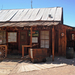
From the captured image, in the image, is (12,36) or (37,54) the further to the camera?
(12,36)

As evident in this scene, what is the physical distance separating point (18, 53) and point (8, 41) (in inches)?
55.9

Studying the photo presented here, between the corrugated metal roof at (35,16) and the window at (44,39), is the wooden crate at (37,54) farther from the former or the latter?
the corrugated metal roof at (35,16)

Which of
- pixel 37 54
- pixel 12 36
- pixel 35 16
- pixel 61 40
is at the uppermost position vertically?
pixel 35 16

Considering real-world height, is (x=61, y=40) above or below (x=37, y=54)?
above

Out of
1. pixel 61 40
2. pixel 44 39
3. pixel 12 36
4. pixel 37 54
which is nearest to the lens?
pixel 37 54

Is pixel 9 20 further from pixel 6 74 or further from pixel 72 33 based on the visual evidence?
pixel 72 33

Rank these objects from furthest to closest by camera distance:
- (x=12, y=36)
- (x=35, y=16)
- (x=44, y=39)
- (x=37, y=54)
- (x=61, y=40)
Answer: (x=35, y=16) → (x=12, y=36) → (x=44, y=39) → (x=61, y=40) → (x=37, y=54)

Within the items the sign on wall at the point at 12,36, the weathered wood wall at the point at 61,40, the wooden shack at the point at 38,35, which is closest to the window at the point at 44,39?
the wooden shack at the point at 38,35

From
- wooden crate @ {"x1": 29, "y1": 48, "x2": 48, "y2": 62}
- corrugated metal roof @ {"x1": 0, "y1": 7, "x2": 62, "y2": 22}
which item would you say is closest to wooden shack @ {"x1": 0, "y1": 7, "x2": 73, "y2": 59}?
corrugated metal roof @ {"x1": 0, "y1": 7, "x2": 62, "y2": 22}

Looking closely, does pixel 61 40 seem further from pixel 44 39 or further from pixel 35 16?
pixel 35 16

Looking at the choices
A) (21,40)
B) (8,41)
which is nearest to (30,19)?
(21,40)

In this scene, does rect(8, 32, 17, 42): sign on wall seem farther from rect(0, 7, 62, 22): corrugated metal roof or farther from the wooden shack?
rect(0, 7, 62, 22): corrugated metal roof

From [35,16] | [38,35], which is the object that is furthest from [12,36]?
[35,16]

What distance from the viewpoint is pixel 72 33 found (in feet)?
40.8
